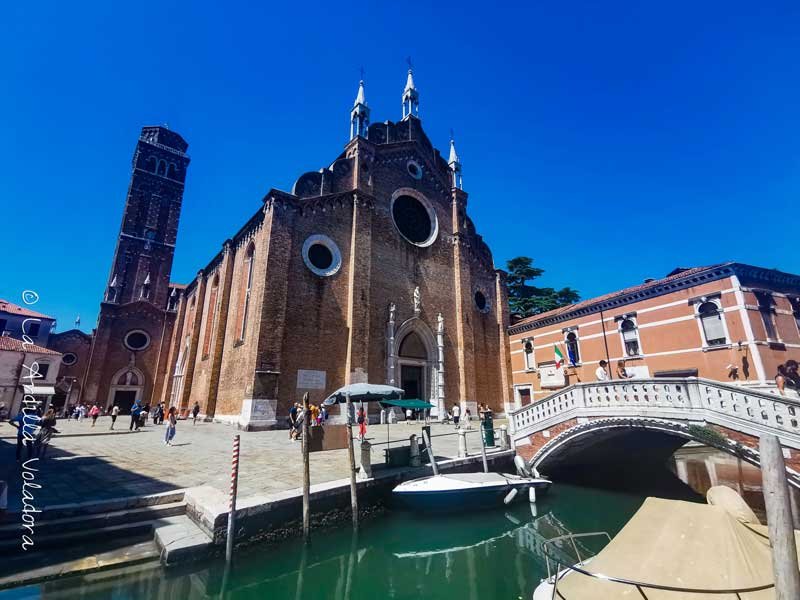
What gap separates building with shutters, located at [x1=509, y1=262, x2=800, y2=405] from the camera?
1279 cm

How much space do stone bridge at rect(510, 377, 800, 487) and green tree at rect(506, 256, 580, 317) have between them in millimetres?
21820

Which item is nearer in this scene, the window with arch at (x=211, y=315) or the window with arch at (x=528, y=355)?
the window with arch at (x=528, y=355)

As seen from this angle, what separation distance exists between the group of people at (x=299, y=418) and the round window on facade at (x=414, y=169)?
16.8 meters

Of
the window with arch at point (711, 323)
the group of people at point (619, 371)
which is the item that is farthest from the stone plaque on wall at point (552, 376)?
the window with arch at point (711, 323)

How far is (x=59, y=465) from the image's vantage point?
28.0 feet

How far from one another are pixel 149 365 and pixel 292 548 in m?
32.1

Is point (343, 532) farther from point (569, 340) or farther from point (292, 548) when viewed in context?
point (569, 340)

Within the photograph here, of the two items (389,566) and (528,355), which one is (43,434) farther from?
(528,355)

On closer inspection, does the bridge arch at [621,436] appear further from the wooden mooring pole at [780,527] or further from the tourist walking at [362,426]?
the tourist walking at [362,426]

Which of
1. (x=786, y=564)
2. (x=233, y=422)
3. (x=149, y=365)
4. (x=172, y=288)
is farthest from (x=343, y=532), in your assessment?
(x=172, y=288)

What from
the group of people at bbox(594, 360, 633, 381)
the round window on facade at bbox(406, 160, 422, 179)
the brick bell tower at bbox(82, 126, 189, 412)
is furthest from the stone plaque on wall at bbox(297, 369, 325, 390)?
the brick bell tower at bbox(82, 126, 189, 412)

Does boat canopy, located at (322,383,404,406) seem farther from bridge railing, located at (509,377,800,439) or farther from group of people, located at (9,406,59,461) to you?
group of people, located at (9,406,59,461)

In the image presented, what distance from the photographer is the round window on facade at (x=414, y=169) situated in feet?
80.5

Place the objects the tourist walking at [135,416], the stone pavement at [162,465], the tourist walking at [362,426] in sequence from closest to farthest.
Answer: the stone pavement at [162,465] < the tourist walking at [362,426] < the tourist walking at [135,416]
